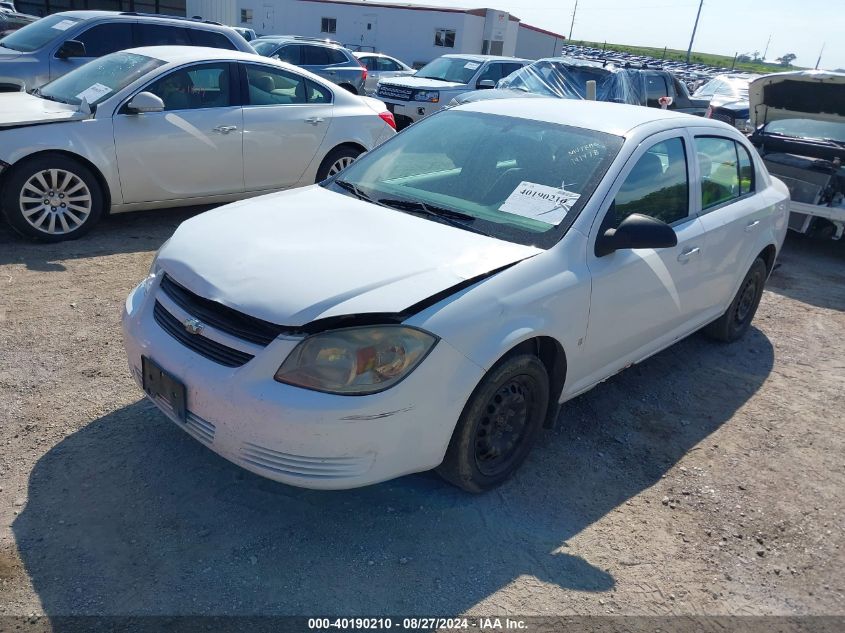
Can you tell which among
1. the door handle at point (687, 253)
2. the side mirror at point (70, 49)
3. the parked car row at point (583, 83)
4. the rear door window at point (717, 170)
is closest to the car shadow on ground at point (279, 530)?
the door handle at point (687, 253)

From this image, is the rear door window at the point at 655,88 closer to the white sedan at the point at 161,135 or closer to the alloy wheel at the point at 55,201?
the white sedan at the point at 161,135

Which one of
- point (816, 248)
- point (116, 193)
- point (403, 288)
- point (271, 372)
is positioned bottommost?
point (816, 248)

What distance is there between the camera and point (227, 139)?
21.3ft

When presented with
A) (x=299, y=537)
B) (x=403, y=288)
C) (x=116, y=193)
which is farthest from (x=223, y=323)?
(x=116, y=193)

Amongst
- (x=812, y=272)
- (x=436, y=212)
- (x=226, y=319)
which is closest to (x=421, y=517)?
(x=226, y=319)

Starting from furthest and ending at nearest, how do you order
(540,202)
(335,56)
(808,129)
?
1. (335,56)
2. (808,129)
3. (540,202)

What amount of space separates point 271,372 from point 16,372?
212 cm

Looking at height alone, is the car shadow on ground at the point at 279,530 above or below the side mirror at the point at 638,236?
below

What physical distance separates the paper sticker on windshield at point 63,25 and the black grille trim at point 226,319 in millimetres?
7206

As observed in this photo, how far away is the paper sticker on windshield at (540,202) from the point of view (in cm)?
333

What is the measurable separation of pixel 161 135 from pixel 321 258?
3.93 m

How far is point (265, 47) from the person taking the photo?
47.8 feet

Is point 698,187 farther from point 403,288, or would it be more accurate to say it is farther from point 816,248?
point 816,248

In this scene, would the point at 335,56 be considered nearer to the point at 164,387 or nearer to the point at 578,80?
the point at 578,80
